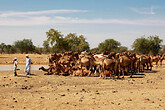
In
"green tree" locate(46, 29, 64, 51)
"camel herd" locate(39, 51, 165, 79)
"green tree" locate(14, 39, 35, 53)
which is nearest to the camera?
"camel herd" locate(39, 51, 165, 79)

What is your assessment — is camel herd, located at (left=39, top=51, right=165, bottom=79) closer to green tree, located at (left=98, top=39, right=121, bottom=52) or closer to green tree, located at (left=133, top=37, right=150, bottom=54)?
green tree, located at (left=133, top=37, right=150, bottom=54)

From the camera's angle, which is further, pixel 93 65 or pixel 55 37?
pixel 55 37

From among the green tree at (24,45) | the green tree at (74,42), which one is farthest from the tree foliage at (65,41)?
the green tree at (24,45)

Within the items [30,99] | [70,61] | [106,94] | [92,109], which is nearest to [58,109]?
[92,109]

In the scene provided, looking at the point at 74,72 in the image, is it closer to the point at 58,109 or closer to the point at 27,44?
the point at 58,109

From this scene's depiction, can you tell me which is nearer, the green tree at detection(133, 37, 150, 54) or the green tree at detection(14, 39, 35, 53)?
the green tree at detection(133, 37, 150, 54)

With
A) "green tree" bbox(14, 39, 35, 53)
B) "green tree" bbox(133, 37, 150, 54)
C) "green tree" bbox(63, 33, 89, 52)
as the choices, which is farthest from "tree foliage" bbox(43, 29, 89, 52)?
"green tree" bbox(14, 39, 35, 53)

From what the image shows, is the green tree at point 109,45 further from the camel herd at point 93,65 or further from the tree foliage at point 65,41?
the camel herd at point 93,65

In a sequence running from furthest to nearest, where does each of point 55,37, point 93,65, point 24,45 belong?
point 24,45 < point 55,37 < point 93,65

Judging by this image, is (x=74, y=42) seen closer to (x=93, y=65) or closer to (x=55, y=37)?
(x=55, y=37)

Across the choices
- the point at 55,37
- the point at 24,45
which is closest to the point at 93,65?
the point at 55,37

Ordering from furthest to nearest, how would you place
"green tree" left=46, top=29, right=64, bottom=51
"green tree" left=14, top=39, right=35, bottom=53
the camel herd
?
"green tree" left=14, top=39, right=35, bottom=53 → "green tree" left=46, top=29, right=64, bottom=51 → the camel herd

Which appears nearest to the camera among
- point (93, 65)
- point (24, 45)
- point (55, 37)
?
point (93, 65)

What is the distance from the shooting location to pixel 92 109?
8172mm
